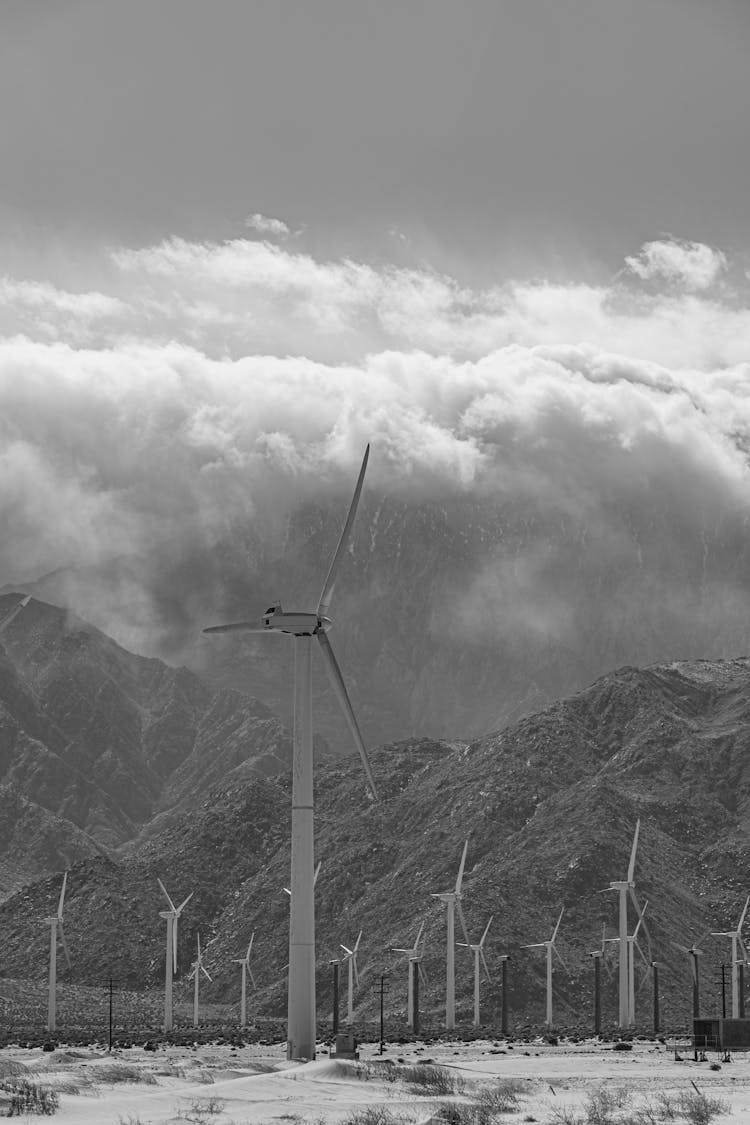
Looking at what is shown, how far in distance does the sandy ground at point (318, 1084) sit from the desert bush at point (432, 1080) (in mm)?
822

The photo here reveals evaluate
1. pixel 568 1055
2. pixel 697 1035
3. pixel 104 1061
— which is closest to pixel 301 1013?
pixel 104 1061

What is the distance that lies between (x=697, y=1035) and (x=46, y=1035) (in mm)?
67244

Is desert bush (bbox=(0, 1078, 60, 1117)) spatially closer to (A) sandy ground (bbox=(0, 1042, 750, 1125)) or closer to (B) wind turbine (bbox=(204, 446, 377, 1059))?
(A) sandy ground (bbox=(0, 1042, 750, 1125))

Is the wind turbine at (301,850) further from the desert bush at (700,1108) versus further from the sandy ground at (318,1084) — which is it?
the desert bush at (700,1108)

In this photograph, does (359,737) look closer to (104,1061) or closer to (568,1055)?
(104,1061)

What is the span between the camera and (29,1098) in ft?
241

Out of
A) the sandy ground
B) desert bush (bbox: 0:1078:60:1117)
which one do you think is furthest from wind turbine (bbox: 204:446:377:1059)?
desert bush (bbox: 0:1078:60:1117)

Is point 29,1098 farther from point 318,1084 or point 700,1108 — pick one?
point 700,1108

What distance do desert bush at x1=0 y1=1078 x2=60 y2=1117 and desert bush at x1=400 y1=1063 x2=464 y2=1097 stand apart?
18.3m

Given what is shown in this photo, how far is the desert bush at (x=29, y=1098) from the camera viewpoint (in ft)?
232

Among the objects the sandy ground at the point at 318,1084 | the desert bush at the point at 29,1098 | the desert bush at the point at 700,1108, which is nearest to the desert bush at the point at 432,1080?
the sandy ground at the point at 318,1084

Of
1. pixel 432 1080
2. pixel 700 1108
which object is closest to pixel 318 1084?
pixel 432 1080

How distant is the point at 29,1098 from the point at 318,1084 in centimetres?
1698

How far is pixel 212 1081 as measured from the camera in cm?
9200
